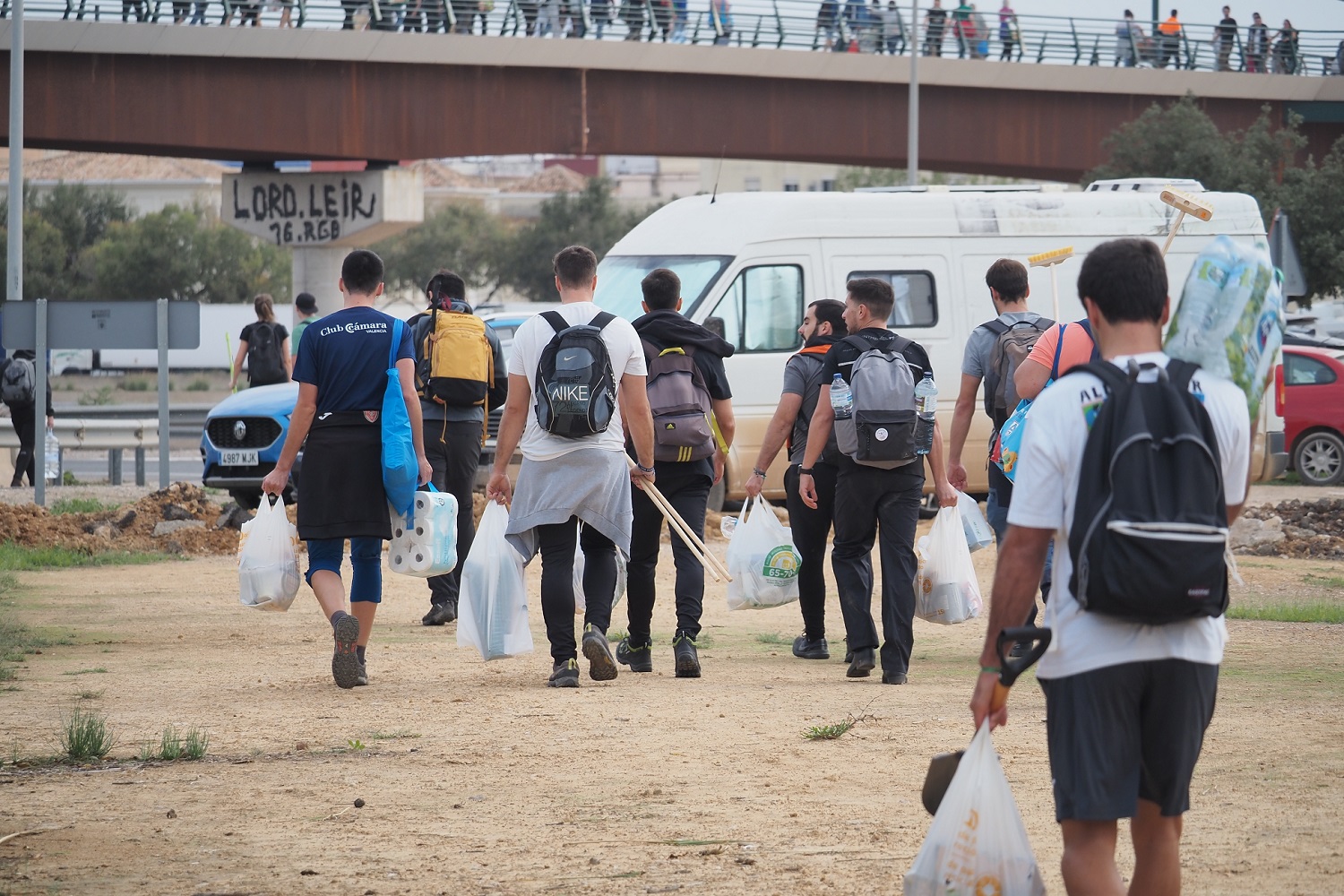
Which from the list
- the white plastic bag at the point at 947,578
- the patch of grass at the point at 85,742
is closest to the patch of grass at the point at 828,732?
the white plastic bag at the point at 947,578

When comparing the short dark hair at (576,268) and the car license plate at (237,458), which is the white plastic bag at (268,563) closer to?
the short dark hair at (576,268)

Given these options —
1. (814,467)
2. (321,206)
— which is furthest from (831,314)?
(321,206)

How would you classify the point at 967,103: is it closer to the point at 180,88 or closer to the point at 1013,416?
the point at 180,88

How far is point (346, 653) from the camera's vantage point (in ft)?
25.7

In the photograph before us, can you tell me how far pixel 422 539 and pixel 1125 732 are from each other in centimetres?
490

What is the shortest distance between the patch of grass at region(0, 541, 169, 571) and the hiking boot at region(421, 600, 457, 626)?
14.8 ft

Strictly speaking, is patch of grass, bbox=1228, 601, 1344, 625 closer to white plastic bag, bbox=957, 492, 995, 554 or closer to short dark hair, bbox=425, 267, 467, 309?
white plastic bag, bbox=957, 492, 995, 554

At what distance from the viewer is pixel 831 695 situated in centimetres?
788

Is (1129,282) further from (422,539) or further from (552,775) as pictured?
(422,539)

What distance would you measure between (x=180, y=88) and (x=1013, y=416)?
27.6 m

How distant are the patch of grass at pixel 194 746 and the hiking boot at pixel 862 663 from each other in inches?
123

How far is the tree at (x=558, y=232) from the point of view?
257 ft

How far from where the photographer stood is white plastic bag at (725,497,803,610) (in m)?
8.69

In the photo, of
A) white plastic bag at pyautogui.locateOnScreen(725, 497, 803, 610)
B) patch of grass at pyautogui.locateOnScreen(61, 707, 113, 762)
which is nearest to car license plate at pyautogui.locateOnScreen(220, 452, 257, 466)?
white plastic bag at pyautogui.locateOnScreen(725, 497, 803, 610)
